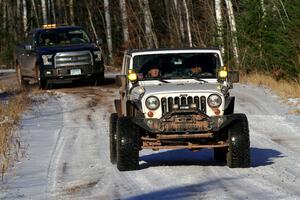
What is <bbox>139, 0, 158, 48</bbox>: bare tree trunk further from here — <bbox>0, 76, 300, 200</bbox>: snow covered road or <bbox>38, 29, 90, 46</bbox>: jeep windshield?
<bbox>0, 76, 300, 200</bbox>: snow covered road

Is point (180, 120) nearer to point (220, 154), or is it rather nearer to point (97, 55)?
point (220, 154)

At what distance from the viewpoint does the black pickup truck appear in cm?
2319

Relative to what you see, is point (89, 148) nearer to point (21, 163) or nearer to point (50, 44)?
point (21, 163)

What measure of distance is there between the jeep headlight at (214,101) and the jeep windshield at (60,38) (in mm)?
13166

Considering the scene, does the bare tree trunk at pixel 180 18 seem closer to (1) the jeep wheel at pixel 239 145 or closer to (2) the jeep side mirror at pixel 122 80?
(2) the jeep side mirror at pixel 122 80

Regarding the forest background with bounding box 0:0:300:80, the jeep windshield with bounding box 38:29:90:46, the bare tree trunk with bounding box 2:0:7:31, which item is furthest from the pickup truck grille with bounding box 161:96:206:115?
the bare tree trunk with bounding box 2:0:7:31

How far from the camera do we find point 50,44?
23891mm

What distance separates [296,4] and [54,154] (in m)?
Result: 10.6

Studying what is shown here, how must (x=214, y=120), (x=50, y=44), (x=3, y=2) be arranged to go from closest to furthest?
(x=214, y=120) → (x=50, y=44) → (x=3, y=2)

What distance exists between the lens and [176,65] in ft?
39.6

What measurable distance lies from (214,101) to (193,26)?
83.2ft

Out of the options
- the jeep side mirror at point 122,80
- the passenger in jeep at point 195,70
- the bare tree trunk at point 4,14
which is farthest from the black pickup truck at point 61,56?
the bare tree trunk at point 4,14

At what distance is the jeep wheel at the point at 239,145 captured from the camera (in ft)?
36.3

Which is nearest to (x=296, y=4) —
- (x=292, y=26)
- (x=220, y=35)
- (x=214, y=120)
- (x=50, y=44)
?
(x=292, y=26)
